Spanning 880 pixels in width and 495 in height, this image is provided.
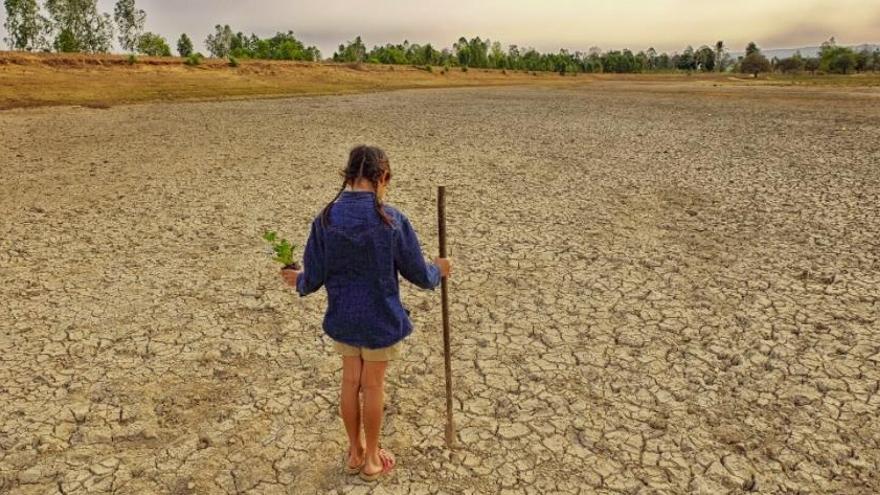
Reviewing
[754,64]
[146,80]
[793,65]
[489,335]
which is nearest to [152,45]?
[146,80]

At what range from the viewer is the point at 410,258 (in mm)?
2822

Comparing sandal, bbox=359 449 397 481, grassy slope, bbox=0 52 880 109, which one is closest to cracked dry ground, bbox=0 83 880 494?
sandal, bbox=359 449 397 481

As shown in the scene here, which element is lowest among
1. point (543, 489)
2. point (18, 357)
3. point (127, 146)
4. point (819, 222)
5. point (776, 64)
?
point (543, 489)

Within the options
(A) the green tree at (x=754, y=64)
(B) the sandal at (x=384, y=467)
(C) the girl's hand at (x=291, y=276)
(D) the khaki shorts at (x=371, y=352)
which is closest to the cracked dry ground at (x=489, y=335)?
(B) the sandal at (x=384, y=467)

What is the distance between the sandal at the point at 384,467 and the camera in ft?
11.3

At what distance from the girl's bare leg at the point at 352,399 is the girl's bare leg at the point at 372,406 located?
39 millimetres

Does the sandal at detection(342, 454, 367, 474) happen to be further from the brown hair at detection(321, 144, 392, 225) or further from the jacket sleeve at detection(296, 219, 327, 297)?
the brown hair at detection(321, 144, 392, 225)

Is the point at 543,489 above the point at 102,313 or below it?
below

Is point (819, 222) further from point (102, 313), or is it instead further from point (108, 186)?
point (108, 186)

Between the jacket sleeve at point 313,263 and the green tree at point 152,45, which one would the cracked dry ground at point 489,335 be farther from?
the green tree at point 152,45

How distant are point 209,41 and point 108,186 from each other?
379 feet

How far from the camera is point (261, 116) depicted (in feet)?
66.1

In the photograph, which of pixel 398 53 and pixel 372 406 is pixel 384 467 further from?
pixel 398 53

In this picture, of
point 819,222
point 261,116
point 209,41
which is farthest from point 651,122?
point 209,41
